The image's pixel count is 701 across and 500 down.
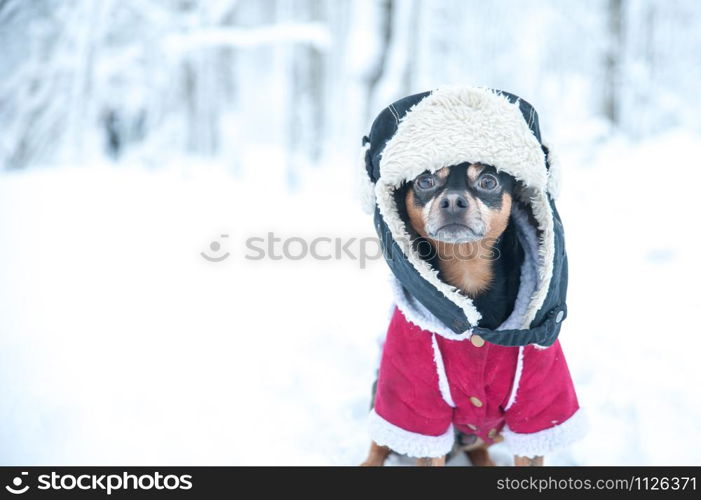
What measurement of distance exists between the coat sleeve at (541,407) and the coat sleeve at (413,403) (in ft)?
0.83

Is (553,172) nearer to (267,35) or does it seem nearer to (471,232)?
(471,232)

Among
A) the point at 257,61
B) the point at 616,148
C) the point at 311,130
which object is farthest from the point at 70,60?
the point at 257,61

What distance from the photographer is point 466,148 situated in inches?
62.0

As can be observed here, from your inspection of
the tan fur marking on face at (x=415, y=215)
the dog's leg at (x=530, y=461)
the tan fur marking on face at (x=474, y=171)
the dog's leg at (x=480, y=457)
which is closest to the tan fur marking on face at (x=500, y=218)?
the tan fur marking on face at (x=474, y=171)

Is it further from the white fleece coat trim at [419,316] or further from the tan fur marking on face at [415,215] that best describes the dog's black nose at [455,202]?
the white fleece coat trim at [419,316]

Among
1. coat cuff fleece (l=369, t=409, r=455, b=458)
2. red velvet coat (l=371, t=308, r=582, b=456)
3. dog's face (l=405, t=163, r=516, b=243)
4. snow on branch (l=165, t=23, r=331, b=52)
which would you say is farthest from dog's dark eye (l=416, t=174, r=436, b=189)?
snow on branch (l=165, t=23, r=331, b=52)

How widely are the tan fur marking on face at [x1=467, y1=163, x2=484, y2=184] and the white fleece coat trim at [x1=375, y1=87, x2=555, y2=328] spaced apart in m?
0.09

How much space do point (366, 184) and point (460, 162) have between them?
1.21 feet

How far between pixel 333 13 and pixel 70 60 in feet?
14.6

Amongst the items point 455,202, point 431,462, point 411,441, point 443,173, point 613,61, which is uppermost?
point 613,61

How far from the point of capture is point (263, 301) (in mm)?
3154

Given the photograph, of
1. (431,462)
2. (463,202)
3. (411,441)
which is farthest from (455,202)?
(431,462)

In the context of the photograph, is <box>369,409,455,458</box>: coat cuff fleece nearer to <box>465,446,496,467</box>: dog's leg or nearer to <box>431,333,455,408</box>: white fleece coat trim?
<box>431,333,455,408</box>: white fleece coat trim

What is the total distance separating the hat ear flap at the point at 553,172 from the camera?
172cm
